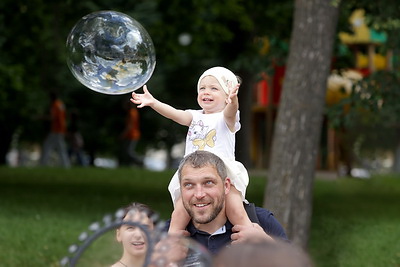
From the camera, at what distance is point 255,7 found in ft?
58.7

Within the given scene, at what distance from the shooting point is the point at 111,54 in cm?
607

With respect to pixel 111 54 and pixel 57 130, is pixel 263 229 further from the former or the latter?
pixel 57 130

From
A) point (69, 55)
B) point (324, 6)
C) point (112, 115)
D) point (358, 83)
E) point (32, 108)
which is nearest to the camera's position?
point (69, 55)

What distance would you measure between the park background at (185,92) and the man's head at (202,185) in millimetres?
4888

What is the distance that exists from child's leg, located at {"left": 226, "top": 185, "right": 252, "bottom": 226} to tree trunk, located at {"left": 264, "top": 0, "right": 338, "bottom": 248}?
18.4ft

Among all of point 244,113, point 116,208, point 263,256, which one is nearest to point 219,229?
point 263,256

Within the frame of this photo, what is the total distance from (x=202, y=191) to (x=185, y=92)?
88.7 ft

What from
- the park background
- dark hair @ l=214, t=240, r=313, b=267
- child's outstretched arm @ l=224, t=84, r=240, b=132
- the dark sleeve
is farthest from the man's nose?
the park background

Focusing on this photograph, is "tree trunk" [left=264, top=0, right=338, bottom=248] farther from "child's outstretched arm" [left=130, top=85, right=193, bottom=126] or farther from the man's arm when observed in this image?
the man's arm

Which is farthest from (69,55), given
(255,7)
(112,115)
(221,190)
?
(112,115)

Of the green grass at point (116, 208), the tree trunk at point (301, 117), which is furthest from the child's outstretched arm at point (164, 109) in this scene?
the tree trunk at point (301, 117)

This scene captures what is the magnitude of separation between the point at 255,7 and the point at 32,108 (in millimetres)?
12408

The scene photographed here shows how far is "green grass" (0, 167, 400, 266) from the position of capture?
10.1 meters

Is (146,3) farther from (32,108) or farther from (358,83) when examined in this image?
(358,83)
